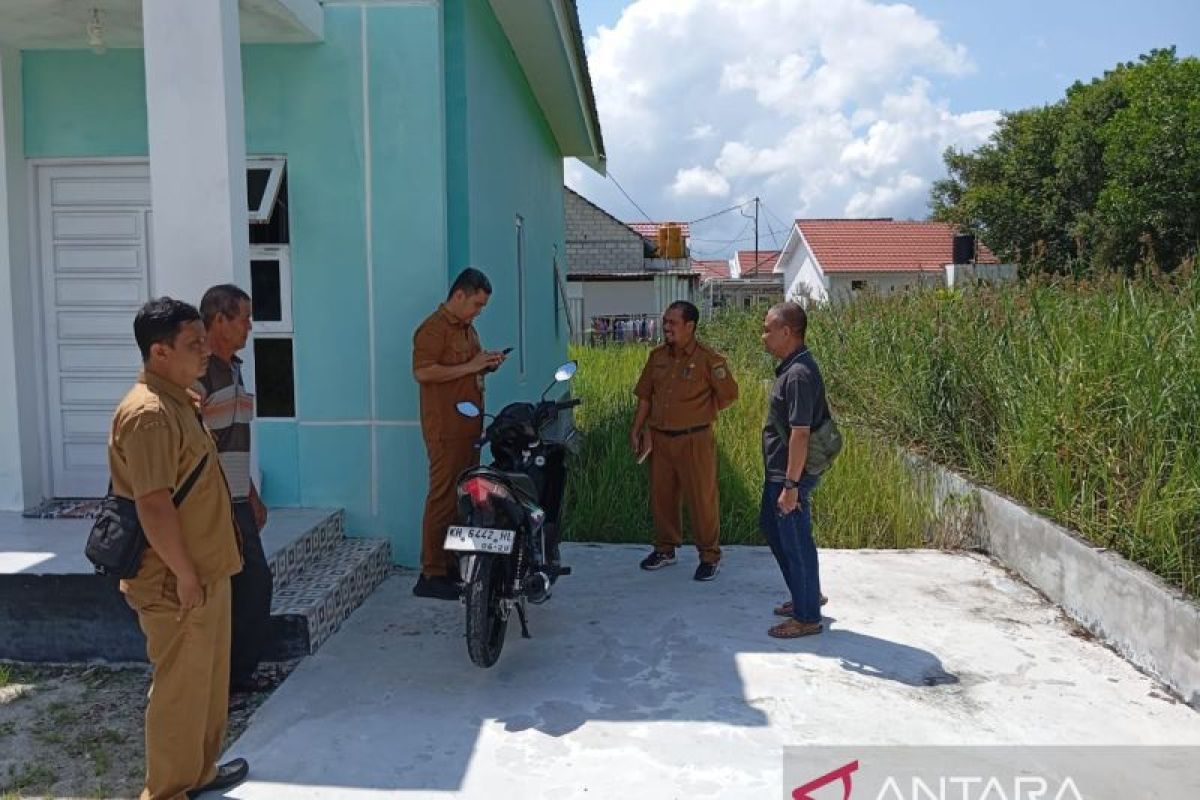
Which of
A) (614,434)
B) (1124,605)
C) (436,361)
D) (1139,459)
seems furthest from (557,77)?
(1124,605)

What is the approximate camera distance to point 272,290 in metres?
5.79

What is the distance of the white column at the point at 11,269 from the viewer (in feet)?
18.5

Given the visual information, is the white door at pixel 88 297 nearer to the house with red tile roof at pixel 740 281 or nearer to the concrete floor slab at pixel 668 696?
the concrete floor slab at pixel 668 696

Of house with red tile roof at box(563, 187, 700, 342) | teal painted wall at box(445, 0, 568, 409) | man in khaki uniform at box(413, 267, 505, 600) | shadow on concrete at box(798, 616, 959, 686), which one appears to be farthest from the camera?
house with red tile roof at box(563, 187, 700, 342)

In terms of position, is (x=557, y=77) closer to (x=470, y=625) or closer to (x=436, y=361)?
(x=436, y=361)

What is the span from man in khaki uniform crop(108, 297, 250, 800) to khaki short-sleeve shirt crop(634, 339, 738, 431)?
3013 millimetres

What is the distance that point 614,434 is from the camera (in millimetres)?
9258

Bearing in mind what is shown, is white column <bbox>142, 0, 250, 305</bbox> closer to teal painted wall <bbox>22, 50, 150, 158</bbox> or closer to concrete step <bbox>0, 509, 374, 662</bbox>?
concrete step <bbox>0, 509, 374, 662</bbox>

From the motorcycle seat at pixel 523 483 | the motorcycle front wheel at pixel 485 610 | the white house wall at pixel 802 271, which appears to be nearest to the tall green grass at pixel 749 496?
the motorcycle seat at pixel 523 483

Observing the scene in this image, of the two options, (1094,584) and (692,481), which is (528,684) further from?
(1094,584)

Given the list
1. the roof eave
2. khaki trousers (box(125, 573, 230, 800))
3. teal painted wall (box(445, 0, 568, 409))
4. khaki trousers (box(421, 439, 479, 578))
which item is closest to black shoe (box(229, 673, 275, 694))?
khaki trousers (box(125, 573, 230, 800))

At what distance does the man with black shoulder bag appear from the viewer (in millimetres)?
4516

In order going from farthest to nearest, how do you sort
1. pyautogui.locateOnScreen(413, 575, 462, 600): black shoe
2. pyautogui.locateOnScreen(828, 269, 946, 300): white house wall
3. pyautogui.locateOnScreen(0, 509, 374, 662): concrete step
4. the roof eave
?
pyautogui.locateOnScreen(828, 269, 946, 300): white house wall, the roof eave, pyautogui.locateOnScreen(413, 575, 462, 600): black shoe, pyautogui.locateOnScreen(0, 509, 374, 662): concrete step

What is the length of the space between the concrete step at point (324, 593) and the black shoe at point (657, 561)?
5.13ft
